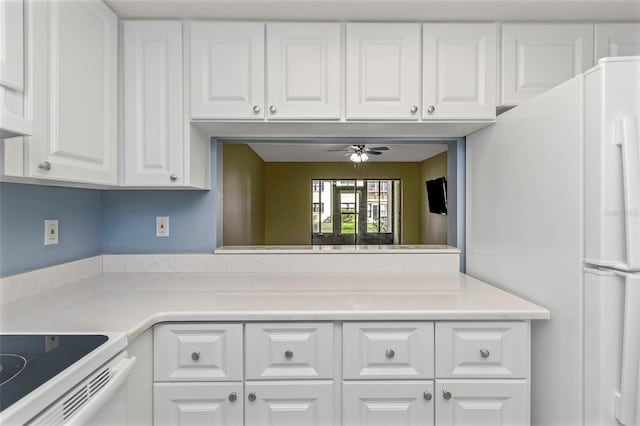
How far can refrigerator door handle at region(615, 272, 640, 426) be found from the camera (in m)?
1.05

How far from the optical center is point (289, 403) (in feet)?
4.35

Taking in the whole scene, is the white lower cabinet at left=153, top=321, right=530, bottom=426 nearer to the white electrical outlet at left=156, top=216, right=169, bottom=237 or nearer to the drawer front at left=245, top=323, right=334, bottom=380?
the drawer front at left=245, top=323, right=334, bottom=380

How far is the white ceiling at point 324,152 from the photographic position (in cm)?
560

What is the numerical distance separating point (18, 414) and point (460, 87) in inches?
72.8

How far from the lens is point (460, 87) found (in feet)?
5.56

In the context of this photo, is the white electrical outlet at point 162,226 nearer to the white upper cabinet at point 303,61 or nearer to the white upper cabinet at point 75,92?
the white upper cabinet at point 75,92

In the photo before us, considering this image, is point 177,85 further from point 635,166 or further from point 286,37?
point 635,166

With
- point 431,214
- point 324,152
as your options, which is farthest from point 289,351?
point 431,214

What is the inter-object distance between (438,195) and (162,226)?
A: 4.75 m

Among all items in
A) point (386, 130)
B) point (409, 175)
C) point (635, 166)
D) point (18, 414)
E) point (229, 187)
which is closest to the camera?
point (18, 414)

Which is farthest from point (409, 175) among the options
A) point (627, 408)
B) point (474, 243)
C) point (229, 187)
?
point (627, 408)

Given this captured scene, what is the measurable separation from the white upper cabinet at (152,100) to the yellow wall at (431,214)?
4957 millimetres

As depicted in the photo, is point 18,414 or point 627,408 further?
point 627,408

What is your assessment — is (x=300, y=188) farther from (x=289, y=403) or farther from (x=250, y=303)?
(x=289, y=403)
